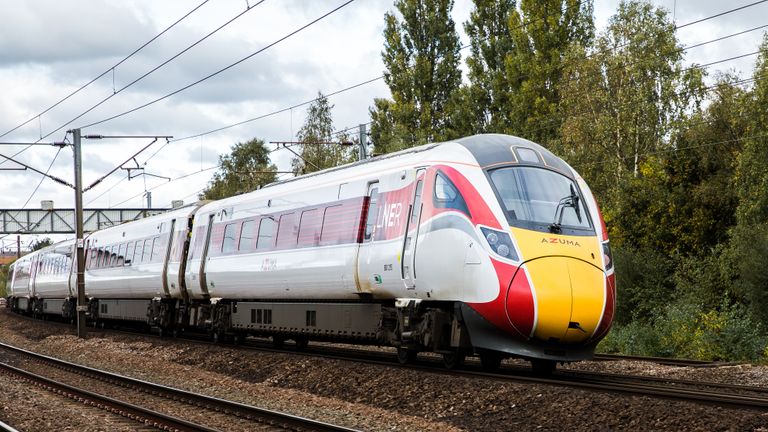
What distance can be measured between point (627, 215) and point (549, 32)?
15071 mm

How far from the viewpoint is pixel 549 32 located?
46719mm

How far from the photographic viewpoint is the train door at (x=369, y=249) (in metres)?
16.6

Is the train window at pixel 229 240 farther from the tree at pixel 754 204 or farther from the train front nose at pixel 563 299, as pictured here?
the tree at pixel 754 204

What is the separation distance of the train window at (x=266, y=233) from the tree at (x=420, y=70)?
31817mm

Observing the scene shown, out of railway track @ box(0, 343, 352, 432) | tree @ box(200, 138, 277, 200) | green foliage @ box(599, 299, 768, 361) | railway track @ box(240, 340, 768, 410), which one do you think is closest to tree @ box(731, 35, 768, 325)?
green foliage @ box(599, 299, 768, 361)

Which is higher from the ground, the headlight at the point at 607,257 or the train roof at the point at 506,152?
the train roof at the point at 506,152

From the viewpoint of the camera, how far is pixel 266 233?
21.0 m

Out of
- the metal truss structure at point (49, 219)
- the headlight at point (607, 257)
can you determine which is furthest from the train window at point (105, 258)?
the metal truss structure at point (49, 219)

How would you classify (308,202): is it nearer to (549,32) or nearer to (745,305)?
(745,305)

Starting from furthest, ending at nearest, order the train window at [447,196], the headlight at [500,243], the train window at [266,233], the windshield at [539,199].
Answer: the train window at [266,233] → the train window at [447,196] → the windshield at [539,199] → the headlight at [500,243]

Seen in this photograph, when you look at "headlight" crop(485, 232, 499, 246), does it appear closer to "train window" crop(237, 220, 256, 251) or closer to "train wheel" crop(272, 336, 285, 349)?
"train window" crop(237, 220, 256, 251)

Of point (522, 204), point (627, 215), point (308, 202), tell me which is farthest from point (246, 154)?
point (522, 204)

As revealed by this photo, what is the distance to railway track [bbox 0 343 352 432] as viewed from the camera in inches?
484

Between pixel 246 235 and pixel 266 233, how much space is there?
46.4 inches
